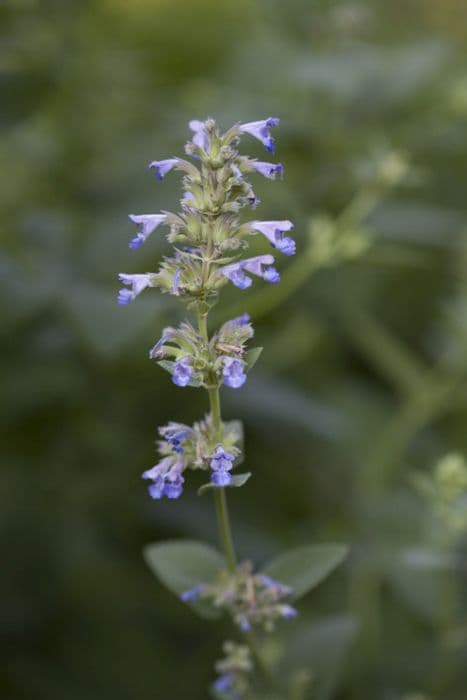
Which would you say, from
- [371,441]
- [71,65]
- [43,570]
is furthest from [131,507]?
[71,65]

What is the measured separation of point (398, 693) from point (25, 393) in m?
1.30

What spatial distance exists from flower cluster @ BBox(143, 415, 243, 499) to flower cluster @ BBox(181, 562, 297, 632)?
0.25 metres

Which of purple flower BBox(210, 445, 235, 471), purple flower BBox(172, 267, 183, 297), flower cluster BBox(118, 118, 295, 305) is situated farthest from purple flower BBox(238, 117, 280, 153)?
purple flower BBox(210, 445, 235, 471)

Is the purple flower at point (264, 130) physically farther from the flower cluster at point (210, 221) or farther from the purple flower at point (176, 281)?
the purple flower at point (176, 281)

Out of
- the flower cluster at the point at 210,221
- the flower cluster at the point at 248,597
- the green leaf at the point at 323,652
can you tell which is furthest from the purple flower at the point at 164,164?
the green leaf at the point at 323,652

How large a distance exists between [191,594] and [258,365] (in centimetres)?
180

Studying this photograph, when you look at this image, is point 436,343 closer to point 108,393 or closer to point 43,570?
point 108,393

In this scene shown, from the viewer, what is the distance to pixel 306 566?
5.50 ft

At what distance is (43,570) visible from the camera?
2.82 m

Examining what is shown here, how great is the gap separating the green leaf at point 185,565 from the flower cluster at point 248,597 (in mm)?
33

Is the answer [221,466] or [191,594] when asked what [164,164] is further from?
[191,594]

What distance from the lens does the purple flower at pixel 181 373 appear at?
1.31 metres

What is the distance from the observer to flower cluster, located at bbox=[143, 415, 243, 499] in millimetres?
1387

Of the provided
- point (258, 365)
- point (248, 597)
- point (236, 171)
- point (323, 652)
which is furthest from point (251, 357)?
point (258, 365)
